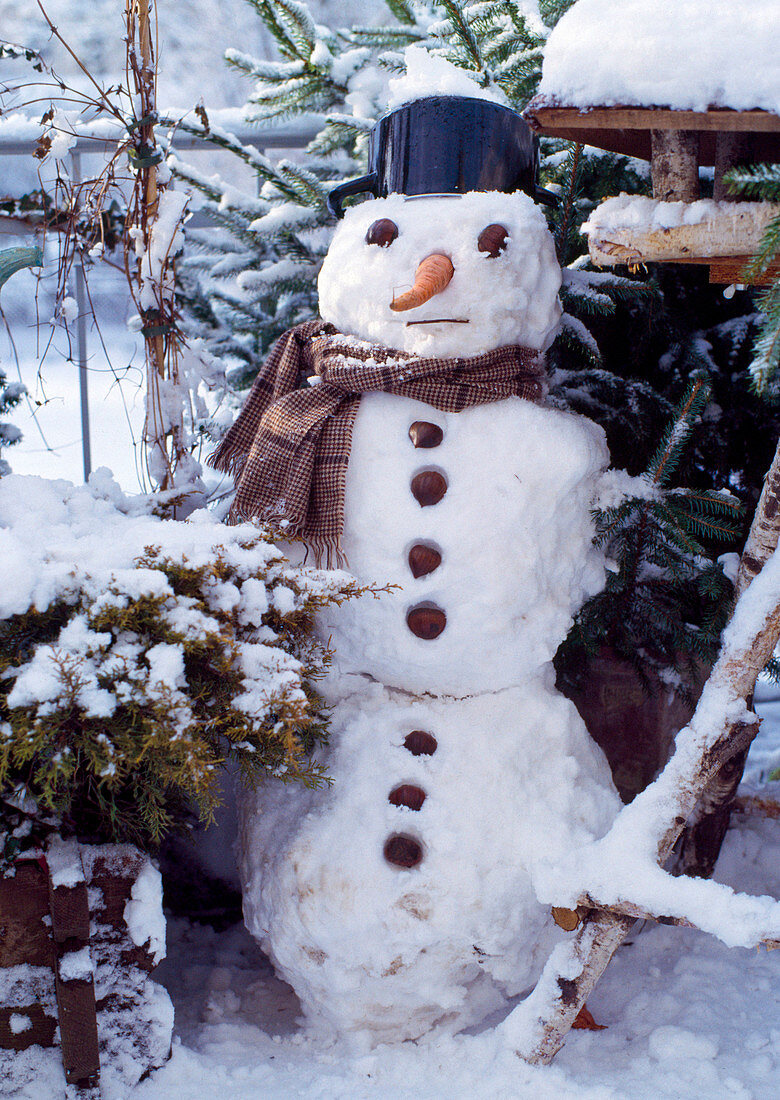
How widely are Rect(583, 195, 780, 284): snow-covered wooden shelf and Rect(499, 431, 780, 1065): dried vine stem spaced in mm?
381

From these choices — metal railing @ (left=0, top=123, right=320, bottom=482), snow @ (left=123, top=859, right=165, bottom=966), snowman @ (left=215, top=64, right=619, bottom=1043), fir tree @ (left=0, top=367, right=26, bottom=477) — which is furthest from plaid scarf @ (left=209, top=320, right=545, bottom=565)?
metal railing @ (left=0, top=123, right=320, bottom=482)

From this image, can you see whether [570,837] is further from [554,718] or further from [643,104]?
[643,104]

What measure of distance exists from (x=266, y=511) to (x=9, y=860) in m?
0.73

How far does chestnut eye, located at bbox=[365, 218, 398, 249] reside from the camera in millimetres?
1630

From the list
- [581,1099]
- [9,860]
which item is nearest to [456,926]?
[581,1099]

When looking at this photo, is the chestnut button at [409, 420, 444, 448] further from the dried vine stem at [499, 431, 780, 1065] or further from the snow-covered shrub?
the dried vine stem at [499, 431, 780, 1065]

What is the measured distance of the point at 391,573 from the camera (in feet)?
5.35

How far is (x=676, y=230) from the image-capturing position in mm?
1396

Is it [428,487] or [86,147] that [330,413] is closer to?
[428,487]

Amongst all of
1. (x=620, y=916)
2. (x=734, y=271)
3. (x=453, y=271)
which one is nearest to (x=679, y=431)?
(x=734, y=271)

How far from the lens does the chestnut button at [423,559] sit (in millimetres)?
1600

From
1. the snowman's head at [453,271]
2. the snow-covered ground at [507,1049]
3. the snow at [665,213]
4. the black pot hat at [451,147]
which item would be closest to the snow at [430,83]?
the black pot hat at [451,147]

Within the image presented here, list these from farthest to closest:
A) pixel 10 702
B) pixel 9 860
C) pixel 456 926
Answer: pixel 456 926 < pixel 9 860 < pixel 10 702

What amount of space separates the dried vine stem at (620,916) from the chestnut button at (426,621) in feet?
1.49
